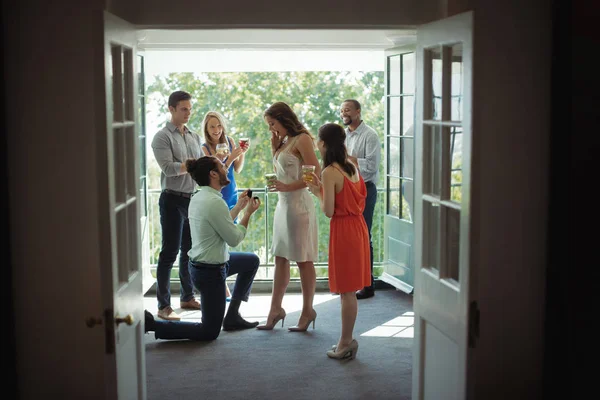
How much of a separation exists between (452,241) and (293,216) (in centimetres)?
248

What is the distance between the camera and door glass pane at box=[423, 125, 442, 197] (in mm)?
3244

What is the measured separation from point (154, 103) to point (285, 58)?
421 inches

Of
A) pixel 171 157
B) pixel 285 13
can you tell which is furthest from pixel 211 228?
pixel 285 13

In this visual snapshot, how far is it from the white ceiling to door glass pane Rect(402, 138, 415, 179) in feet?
2.87

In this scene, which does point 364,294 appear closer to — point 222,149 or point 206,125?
point 222,149

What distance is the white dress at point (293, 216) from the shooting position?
5.51 m

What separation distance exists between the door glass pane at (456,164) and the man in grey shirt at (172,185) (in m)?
3.14

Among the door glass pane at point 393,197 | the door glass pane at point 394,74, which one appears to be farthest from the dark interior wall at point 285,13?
the door glass pane at point 393,197

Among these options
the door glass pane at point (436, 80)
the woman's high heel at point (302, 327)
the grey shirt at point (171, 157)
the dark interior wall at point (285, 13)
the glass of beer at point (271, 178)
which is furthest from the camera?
the grey shirt at point (171, 157)

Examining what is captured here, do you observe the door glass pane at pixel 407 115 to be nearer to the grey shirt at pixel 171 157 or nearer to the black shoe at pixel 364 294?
the black shoe at pixel 364 294

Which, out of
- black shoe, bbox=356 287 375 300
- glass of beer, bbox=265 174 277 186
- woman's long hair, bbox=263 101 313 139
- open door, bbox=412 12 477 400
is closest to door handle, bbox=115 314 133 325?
open door, bbox=412 12 477 400

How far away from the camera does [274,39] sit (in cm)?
721

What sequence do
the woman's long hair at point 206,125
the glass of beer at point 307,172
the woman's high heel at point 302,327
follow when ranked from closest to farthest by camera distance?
the glass of beer at point 307,172 → the woman's high heel at point 302,327 → the woman's long hair at point 206,125

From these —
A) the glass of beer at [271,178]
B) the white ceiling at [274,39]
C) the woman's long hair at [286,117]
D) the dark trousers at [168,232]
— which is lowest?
the dark trousers at [168,232]
